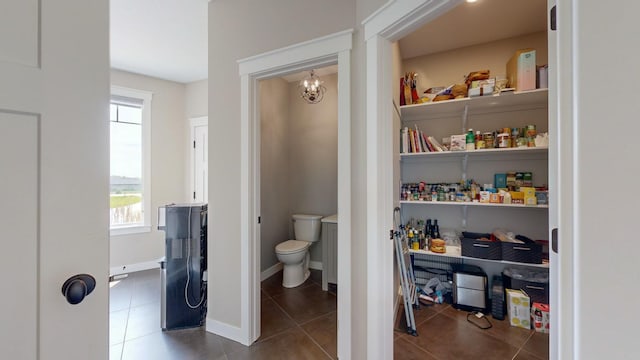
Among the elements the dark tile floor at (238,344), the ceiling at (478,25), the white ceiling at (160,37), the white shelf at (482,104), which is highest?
the white ceiling at (160,37)

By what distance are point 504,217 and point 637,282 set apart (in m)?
2.45

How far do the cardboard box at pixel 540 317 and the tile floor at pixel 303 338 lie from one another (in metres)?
0.07

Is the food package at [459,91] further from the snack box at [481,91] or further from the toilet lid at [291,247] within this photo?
the toilet lid at [291,247]

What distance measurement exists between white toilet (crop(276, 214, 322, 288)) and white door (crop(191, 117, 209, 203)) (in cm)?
167

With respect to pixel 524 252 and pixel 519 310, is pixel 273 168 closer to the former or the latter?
pixel 524 252

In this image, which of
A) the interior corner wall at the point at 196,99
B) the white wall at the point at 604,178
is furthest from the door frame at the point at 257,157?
the interior corner wall at the point at 196,99

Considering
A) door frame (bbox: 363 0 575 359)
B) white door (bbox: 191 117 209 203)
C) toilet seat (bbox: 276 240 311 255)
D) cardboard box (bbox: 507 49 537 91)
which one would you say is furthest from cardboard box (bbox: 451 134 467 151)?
white door (bbox: 191 117 209 203)

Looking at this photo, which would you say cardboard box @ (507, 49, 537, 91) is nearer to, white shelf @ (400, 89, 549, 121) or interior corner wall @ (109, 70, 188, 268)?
white shelf @ (400, 89, 549, 121)

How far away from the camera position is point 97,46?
638mm

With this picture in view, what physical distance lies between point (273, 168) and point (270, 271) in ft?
4.60

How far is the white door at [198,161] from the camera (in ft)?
12.8

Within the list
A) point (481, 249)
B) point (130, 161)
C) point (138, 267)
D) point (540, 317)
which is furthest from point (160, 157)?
point (540, 317)

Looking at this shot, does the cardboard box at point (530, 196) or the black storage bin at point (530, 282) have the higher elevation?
the cardboard box at point (530, 196)

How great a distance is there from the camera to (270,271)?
334 centimetres
